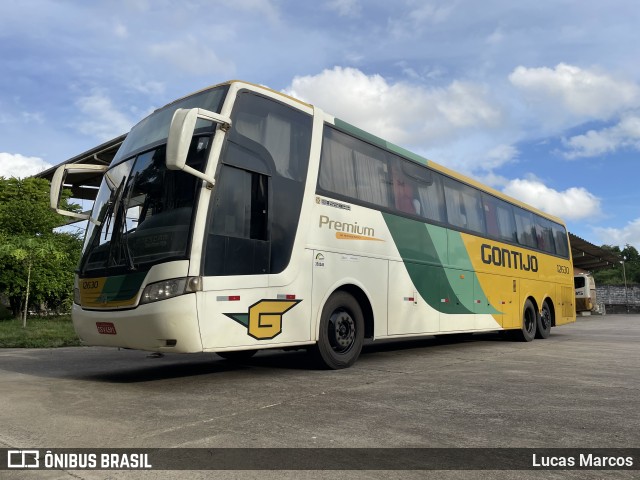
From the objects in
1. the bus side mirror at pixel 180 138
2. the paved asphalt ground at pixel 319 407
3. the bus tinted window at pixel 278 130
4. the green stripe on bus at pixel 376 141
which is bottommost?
the paved asphalt ground at pixel 319 407

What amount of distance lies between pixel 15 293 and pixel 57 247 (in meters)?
2.16

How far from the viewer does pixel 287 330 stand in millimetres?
6367

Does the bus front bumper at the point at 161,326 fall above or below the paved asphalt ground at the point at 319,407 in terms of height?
above

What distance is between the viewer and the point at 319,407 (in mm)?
4840

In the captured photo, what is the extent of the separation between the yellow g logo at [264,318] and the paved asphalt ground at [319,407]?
0.61 m

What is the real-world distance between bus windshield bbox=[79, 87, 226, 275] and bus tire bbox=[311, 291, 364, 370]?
2350 mm

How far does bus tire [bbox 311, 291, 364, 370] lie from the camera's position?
22.9 ft

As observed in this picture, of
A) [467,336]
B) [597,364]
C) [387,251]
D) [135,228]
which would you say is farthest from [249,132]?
[467,336]

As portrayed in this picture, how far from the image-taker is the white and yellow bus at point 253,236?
558cm

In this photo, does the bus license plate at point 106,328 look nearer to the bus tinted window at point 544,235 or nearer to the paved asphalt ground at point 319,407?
the paved asphalt ground at point 319,407

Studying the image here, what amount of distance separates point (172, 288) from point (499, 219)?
925 cm

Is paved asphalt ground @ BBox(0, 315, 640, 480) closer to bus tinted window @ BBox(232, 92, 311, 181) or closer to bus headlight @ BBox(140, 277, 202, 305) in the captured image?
bus headlight @ BBox(140, 277, 202, 305)

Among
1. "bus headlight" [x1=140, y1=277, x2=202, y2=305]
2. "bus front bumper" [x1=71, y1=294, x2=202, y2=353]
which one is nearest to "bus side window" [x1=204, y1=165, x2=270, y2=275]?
"bus headlight" [x1=140, y1=277, x2=202, y2=305]

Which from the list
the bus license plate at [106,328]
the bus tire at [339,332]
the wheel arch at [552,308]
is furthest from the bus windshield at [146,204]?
the wheel arch at [552,308]
